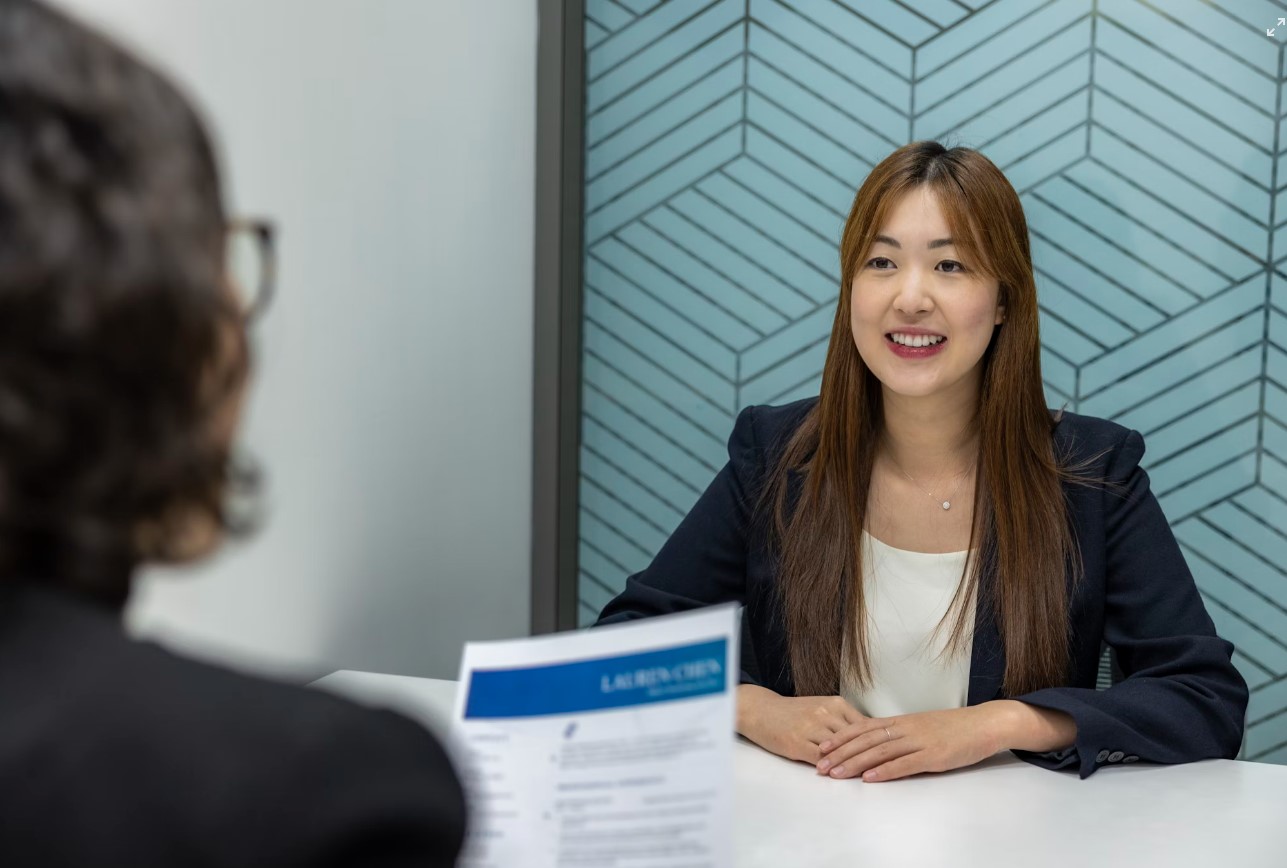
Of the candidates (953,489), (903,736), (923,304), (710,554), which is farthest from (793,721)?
Answer: (923,304)

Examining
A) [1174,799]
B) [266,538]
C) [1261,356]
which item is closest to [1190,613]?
[1174,799]

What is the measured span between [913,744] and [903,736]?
1 centimetres

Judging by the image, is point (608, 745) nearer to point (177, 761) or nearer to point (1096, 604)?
point (177, 761)

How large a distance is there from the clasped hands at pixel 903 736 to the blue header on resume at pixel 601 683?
24.9 inches

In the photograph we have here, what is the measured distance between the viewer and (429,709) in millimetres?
1535

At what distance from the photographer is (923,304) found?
69.6 inches

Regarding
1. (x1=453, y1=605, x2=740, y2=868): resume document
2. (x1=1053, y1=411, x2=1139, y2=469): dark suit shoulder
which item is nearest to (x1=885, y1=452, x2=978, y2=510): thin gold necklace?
(x1=1053, y1=411, x2=1139, y2=469): dark suit shoulder

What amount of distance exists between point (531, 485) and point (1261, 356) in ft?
5.14

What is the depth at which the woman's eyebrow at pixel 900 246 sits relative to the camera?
179 centimetres

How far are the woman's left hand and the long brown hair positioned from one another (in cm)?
28

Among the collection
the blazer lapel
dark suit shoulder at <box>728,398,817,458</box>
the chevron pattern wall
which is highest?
the chevron pattern wall

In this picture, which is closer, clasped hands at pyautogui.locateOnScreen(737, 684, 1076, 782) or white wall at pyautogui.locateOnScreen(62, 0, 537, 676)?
clasped hands at pyautogui.locateOnScreen(737, 684, 1076, 782)

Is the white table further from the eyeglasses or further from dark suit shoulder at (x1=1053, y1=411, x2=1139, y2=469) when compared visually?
the eyeglasses

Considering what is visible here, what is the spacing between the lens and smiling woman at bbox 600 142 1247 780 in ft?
5.49
